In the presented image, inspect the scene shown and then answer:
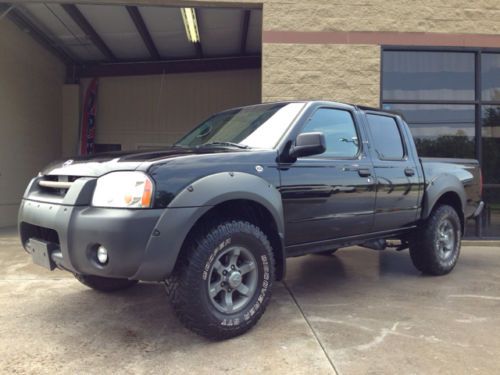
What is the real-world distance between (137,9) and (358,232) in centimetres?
737

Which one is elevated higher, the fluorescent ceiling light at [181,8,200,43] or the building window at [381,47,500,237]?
the fluorescent ceiling light at [181,8,200,43]

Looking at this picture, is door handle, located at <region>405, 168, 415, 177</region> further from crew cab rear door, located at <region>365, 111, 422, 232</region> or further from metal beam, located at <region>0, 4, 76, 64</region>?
metal beam, located at <region>0, 4, 76, 64</region>

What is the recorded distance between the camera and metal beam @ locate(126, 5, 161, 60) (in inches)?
377

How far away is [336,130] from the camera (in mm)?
4383

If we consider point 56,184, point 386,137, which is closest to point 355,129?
point 386,137

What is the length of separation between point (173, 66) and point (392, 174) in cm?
1027

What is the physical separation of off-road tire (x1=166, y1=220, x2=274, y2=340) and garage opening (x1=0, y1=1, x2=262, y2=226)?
23.1 feet

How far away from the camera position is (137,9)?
31.3 feet

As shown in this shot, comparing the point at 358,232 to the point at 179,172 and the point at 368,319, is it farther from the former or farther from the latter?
the point at 179,172

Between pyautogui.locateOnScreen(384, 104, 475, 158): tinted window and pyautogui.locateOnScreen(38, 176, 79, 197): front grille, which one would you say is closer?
pyautogui.locateOnScreen(38, 176, 79, 197): front grille

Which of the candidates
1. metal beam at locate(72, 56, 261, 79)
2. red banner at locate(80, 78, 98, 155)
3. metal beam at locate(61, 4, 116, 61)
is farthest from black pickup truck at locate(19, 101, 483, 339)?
red banner at locate(80, 78, 98, 155)

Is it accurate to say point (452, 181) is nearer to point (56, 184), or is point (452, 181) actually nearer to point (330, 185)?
point (330, 185)

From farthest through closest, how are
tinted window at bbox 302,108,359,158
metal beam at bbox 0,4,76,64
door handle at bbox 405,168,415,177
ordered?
1. metal beam at bbox 0,4,76,64
2. door handle at bbox 405,168,415,177
3. tinted window at bbox 302,108,359,158

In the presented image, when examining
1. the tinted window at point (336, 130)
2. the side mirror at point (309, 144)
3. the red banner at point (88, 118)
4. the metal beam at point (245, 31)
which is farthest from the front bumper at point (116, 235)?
the red banner at point (88, 118)
